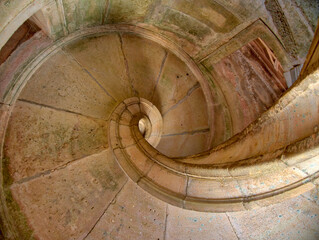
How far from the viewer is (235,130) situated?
4.15 meters

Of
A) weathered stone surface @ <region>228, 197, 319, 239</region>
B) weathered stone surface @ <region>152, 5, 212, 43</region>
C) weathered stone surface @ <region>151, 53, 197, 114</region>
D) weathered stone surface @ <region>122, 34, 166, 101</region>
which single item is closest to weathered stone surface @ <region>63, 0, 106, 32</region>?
weathered stone surface @ <region>122, 34, 166, 101</region>

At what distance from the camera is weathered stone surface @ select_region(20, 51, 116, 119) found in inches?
116

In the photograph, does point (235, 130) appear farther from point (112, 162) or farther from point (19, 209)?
point (19, 209)

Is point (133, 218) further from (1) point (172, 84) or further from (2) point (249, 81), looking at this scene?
(2) point (249, 81)

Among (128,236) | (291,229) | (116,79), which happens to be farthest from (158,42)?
(291,229)

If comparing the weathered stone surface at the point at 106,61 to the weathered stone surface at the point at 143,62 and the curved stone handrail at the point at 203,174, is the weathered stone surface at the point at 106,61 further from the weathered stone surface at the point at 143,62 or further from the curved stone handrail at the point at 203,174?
the curved stone handrail at the point at 203,174

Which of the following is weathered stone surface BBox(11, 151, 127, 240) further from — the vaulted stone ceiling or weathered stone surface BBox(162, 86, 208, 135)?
weathered stone surface BBox(162, 86, 208, 135)

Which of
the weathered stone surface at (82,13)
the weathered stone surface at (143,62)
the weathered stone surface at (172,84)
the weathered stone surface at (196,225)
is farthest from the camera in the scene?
the weathered stone surface at (172,84)

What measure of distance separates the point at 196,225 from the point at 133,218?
2.06 ft

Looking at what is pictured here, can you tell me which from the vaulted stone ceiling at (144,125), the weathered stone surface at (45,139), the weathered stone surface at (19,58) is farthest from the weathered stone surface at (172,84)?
the weathered stone surface at (19,58)

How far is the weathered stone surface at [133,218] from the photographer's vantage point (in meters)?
2.73

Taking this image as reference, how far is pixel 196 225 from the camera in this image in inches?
104

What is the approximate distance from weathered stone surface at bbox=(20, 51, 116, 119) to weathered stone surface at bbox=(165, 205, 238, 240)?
1.33 metres

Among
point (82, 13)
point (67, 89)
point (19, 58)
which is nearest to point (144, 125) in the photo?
point (67, 89)
